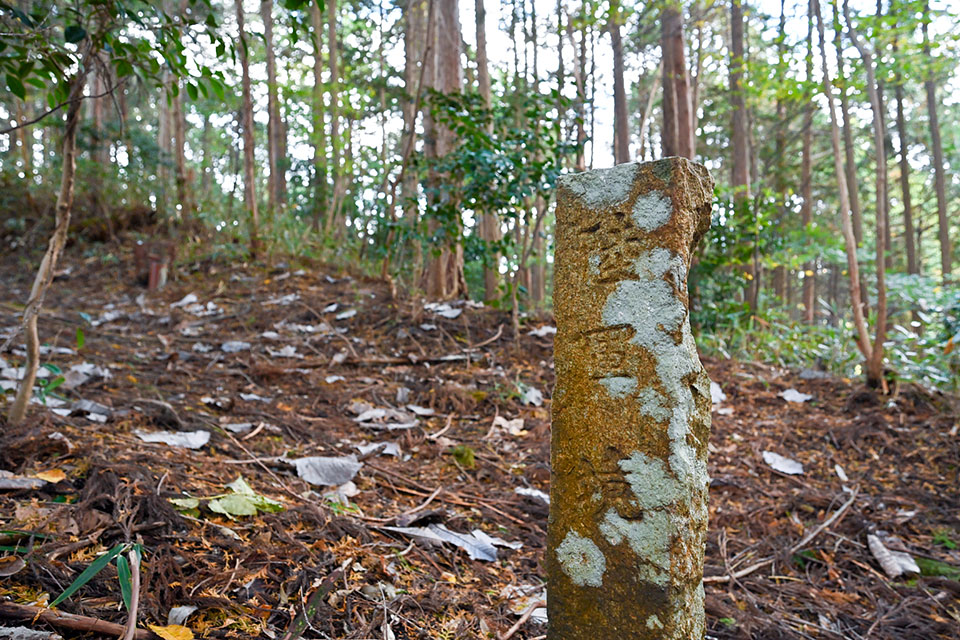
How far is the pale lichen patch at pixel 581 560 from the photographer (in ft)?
4.99

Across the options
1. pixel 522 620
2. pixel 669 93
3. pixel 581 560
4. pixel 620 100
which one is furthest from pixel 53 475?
pixel 620 100

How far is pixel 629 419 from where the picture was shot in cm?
151

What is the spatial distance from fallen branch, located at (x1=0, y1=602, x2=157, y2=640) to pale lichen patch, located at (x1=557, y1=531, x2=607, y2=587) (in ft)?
3.13

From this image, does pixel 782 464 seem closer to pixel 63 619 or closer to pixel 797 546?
pixel 797 546

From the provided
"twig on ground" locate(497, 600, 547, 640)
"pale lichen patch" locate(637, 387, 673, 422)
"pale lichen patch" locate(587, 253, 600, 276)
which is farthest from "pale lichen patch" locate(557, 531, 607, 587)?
"pale lichen patch" locate(587, 253, 600, 276)

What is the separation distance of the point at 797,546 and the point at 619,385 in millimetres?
1968

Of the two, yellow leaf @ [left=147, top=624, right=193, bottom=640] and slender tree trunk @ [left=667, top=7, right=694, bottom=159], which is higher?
slender tree trunk @ [left=667, top=7, right=694, bottom=159]

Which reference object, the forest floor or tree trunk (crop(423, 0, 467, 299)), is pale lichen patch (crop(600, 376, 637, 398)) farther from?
tree trunk (crop(423, 0, 467, 299))

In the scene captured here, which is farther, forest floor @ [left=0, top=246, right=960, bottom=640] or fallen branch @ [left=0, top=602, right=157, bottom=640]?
forest floor @ [left=0, top=246, right=960, bottom=640]

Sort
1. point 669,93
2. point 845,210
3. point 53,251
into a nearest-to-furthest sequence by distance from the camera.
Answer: point 53,251
point 845,210
point 669,93

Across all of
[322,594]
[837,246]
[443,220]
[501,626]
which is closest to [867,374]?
[443,220]

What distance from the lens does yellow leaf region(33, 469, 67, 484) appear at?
2.16 meters

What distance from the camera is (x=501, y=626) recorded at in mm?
1955

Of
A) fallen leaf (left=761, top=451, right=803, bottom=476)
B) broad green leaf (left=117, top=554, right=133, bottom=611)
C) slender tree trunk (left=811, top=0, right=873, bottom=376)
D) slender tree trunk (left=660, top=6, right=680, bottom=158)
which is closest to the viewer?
broad green leaf (left=117, top=554, right=133, bottom=611)
